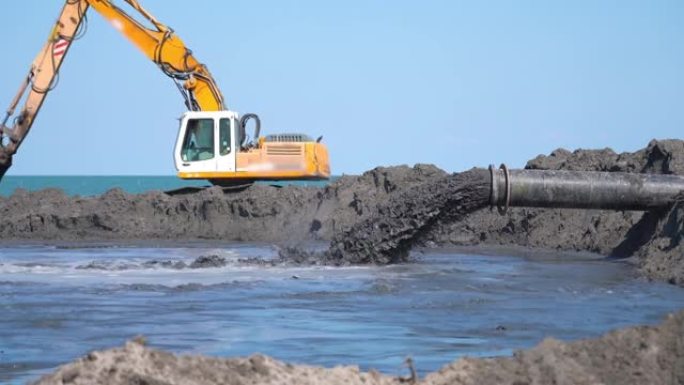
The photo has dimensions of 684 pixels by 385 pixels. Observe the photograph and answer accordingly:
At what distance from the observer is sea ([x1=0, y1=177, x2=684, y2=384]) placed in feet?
30.3

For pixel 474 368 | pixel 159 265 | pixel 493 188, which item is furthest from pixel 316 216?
pixel 474 368

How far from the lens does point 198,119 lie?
26.2m

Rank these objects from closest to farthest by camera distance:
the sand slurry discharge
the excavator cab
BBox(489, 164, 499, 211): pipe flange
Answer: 1. the sand slurry discharge
2. BBox(489, 164, 499, 211): pipe flange
3. the excavator cab

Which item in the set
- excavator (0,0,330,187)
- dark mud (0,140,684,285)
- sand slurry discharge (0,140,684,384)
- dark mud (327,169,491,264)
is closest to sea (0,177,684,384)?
dark mud (327,169,491,264)

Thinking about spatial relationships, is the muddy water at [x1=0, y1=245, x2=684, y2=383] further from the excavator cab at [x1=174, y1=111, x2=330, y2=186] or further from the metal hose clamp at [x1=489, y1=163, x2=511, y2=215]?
the excavator cab at [x1=174, y1=111, x2=330, y2=186]

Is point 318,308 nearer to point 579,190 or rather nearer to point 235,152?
point 579,190

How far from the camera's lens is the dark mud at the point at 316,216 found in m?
21.7

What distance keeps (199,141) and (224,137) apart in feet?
1.95

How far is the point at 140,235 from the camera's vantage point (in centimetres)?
2647

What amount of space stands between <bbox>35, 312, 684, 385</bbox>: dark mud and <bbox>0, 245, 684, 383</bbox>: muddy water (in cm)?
145

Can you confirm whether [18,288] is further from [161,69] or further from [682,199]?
[161,69]

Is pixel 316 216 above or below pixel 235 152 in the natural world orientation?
below

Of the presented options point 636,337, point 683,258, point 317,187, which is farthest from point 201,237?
point 636,337

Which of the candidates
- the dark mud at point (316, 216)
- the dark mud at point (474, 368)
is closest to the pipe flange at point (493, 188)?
the dark mud at point (316, 216)
